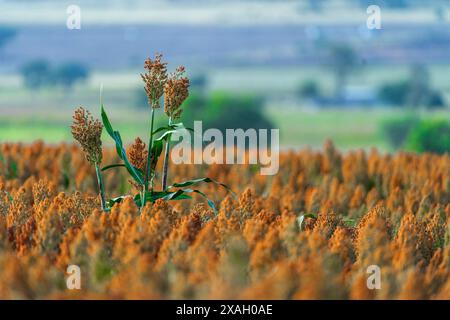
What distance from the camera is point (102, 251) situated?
443 cm

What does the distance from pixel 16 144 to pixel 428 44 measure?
290ft

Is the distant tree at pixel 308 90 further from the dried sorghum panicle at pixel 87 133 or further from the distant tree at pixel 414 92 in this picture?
the dried sorghum panicle at pixel 87 133

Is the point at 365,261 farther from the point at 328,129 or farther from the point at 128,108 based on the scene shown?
the point at 128,108

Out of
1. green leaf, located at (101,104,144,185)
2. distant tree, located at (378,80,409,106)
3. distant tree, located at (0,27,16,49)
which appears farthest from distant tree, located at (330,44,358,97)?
green leaf, located at (101,104,144,185)

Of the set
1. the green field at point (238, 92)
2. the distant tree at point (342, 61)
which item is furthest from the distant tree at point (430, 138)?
the distant tree at point (342, 61)

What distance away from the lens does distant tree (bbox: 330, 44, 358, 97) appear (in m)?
87.7

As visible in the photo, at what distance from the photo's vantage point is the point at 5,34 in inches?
3487

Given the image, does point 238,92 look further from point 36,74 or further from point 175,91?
point 175,91

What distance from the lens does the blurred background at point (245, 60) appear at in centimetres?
7738

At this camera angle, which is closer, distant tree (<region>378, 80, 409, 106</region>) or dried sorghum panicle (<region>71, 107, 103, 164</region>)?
dried sorghum panicle (<region>71, 107, 103, 164</region>)

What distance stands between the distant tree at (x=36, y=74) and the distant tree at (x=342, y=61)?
72.4ft

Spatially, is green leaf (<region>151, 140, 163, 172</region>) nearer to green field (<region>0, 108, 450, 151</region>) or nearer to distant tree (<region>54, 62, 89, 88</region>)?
green field (<region>0, 108, 450, 151</region>)

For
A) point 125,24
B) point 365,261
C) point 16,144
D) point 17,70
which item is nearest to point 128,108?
point 17,70

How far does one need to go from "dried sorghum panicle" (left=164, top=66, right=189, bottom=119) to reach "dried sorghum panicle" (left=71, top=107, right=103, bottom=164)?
0.37m
